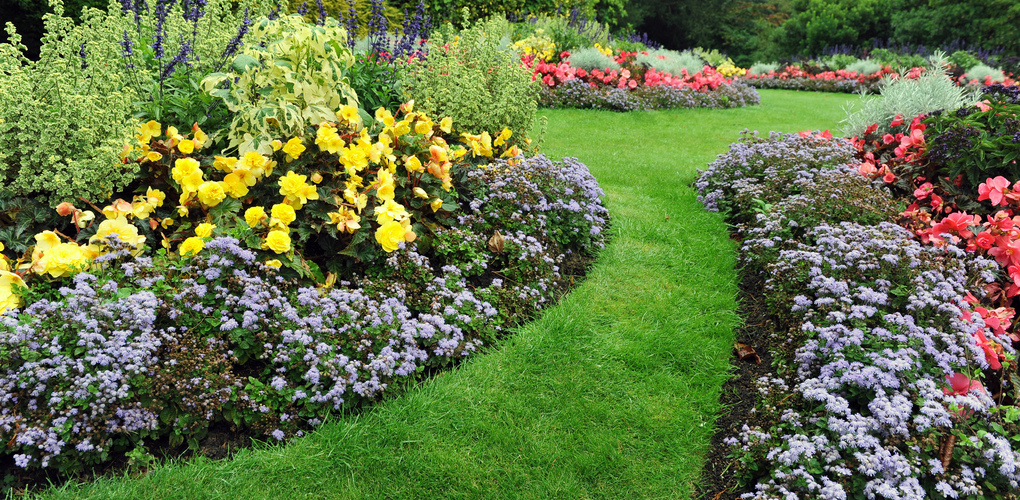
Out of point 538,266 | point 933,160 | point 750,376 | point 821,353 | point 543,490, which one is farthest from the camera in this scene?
point 933,160

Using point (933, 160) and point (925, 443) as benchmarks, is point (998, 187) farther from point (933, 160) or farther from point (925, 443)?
point (925, 443)

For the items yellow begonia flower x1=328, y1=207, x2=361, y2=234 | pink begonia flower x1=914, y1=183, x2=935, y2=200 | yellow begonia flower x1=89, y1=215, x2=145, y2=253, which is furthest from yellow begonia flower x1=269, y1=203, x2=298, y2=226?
pink begonia flower x1=914, y1=183, x2=935, y2=200

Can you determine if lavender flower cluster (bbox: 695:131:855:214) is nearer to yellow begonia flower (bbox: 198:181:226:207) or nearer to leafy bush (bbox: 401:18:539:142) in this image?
leafy bush (bbox: 401:18:539:142)

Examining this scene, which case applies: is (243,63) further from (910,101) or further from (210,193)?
(910,101)

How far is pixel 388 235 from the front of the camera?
2.92 metres

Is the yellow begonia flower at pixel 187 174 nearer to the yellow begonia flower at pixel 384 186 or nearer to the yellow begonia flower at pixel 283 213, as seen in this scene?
the yellow begonia flower at pixel 283 213

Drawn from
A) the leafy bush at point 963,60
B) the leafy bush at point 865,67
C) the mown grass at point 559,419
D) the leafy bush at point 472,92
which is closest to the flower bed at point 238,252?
the mown grass at point 559,419

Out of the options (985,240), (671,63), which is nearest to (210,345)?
(985,240)

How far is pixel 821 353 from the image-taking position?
2576 millimetres

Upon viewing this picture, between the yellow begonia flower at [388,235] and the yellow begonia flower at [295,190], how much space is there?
37 cm

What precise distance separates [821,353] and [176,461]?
264cm

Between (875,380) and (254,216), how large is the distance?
2.71m

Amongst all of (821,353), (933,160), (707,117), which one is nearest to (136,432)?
(821,353)

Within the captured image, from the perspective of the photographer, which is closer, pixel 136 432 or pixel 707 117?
pixel 136 432
